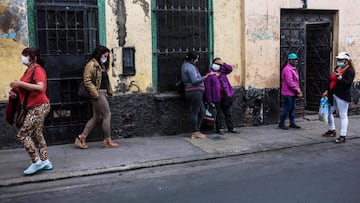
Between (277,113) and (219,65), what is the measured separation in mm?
2317

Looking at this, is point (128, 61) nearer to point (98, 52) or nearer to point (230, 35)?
point (98, 52)

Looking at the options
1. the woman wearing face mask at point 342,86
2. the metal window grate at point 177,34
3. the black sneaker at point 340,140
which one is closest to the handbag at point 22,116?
the metal window grate at point 177,34

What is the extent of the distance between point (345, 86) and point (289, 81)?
1415mm

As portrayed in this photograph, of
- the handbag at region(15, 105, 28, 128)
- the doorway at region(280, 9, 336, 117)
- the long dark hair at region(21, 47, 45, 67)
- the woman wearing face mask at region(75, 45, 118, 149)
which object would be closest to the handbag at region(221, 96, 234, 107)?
the doorway at region(280, 9, 336, 117)

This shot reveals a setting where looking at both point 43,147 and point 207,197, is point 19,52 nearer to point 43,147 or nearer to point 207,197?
point 43,147

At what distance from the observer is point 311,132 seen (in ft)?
30.4

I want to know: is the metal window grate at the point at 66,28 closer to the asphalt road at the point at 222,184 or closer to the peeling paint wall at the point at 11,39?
the peeling paint wall at the point at 11,39

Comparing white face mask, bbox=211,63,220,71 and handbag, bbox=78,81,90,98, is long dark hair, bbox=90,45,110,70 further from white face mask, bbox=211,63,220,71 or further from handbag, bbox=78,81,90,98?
white face mask, bbox=211,63,220,71

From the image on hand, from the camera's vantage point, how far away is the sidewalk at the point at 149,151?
6.34 m

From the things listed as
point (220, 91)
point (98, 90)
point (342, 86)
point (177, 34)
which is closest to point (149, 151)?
point (98, 90)

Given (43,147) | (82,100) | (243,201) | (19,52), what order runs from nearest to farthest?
(243,201) < (43,147) < (19,52) < (82,100)

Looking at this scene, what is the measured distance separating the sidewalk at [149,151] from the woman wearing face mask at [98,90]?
25 cm

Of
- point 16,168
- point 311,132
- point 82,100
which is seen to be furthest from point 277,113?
point 16,168

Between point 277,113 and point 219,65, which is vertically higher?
point 219,65
